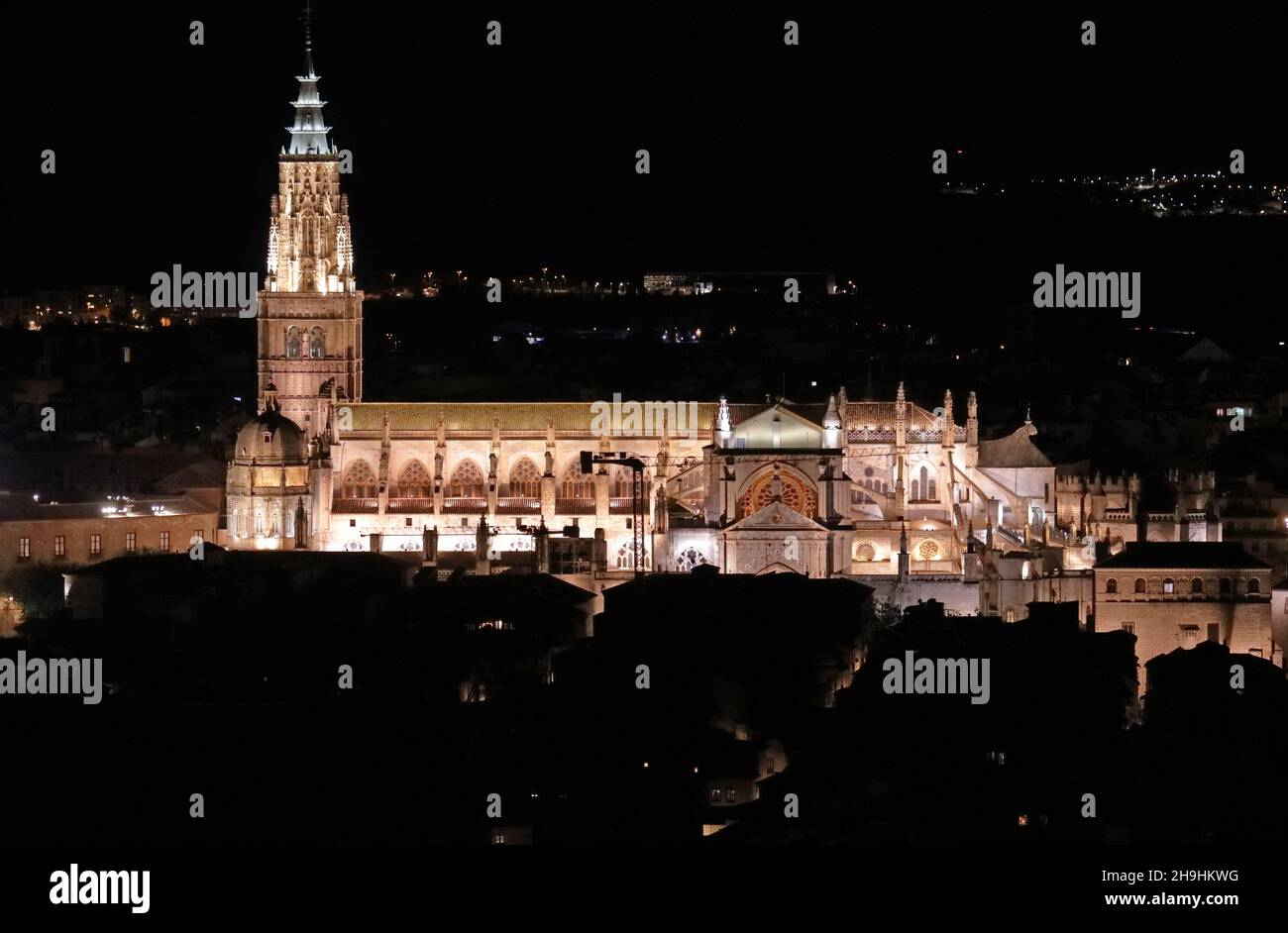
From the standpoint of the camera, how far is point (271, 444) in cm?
8681

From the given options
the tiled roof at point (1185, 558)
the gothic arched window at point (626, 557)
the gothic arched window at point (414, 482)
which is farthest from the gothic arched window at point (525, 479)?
the tiled roof at point (1185, 558)

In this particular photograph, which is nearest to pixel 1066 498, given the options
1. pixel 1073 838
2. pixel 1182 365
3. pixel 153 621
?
pixel 153 621

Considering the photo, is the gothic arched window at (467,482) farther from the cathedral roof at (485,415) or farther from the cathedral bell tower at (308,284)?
the cathedral bell tower at (308,284)

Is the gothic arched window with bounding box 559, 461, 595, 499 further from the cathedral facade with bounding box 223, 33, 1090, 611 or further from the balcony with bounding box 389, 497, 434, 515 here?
the balcony with bounding box 389, 497, 434, 515

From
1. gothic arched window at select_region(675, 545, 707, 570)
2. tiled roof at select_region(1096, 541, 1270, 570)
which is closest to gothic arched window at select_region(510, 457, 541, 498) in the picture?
gothic arched window at select_region(675, 545, 707, 570)

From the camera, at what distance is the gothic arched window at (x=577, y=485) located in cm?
8819

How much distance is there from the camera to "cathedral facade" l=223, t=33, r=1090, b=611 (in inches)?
3268

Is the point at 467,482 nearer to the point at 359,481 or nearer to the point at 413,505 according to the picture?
the point at 413,505

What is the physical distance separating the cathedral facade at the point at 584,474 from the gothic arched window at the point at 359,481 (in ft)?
0.15

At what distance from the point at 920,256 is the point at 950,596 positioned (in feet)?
378

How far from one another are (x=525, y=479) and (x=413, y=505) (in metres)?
2.51

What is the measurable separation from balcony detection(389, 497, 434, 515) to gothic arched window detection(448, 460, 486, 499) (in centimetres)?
66

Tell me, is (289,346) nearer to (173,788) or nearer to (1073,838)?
(173,788)
